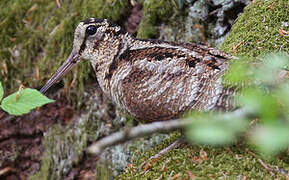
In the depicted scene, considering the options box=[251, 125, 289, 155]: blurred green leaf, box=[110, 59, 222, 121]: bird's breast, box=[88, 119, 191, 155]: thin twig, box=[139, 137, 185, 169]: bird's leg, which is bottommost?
box=[139, 137, 185, 169]: bird's leg

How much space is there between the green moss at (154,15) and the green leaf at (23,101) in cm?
184

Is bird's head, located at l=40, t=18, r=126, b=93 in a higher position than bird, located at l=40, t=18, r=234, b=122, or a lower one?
higher

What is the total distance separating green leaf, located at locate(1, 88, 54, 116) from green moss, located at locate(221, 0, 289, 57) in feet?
4.28

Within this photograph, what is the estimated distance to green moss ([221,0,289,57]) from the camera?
2391 millimetres

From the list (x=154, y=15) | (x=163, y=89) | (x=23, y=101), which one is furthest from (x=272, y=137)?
(x=154, y=15)

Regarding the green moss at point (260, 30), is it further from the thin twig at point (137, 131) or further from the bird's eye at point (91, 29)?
the thin twig at point (137, 131)

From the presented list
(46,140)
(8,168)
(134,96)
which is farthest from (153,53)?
(8,168)

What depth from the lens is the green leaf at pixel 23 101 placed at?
5.37 ft

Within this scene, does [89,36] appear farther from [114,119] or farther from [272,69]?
[272,69]

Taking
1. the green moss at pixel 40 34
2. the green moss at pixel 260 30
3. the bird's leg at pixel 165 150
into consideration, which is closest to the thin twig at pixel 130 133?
the bird's leg at pixel 165 150

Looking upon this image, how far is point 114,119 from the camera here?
11.8ft

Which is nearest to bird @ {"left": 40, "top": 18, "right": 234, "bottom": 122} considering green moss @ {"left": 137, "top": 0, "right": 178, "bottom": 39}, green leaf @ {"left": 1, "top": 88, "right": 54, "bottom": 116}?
green leaf @ {"left": 1, "top": 88, "right": 54, "bottom": 116}

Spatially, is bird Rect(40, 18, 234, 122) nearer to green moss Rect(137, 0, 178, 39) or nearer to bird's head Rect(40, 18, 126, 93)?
bird's head Rect(40, 18, 126, 93)

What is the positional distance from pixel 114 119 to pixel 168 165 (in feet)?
5.88
